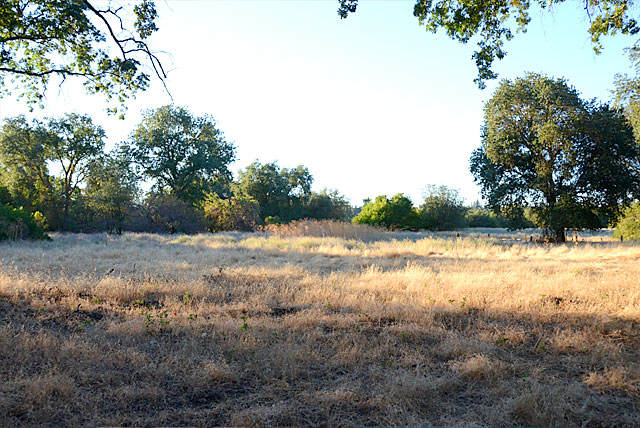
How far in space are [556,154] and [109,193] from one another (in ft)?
110

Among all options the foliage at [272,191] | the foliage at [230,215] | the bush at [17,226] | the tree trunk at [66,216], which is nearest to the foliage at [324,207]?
the foliage at [272,191]

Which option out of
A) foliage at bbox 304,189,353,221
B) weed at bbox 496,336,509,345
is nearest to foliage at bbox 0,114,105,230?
foliage at bbox 304,189,353,221

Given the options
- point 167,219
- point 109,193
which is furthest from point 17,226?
point 109,193

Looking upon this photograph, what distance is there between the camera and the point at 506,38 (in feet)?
28.1

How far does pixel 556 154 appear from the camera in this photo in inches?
999

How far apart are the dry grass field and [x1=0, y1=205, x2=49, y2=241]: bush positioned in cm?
1265

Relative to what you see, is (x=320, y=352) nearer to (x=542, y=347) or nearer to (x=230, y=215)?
(x=542, y=347)

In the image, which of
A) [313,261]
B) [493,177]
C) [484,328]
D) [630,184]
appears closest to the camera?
[484,328]

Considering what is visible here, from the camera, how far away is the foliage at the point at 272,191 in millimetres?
57000

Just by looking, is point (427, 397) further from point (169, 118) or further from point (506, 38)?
point (169, 118)

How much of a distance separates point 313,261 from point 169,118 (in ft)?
123

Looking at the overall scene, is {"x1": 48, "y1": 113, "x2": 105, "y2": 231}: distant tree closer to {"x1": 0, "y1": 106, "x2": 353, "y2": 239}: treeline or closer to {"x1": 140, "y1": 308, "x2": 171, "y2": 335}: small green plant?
{"x1": 0, "y1": 106, "x2": 353, "y2": 239}: treeline

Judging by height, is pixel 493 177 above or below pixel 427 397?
above

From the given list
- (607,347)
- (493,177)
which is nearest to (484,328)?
(607,347)
